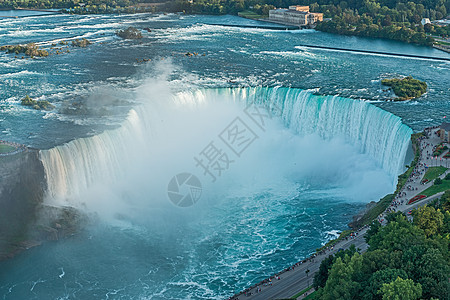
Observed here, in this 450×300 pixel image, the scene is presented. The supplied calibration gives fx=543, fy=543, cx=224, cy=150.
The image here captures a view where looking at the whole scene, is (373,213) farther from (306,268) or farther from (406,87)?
(406,87)

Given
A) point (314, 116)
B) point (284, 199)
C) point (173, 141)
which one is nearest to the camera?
point (284, 199)

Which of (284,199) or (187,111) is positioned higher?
(187,111)

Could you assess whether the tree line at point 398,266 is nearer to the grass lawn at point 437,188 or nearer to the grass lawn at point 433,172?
the grass lawn at point 437,188

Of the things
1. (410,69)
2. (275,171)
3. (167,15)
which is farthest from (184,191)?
(167,15)

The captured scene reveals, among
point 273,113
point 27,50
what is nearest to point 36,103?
point 27,50

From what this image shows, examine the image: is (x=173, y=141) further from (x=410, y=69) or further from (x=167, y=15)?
(x=167, y=15)

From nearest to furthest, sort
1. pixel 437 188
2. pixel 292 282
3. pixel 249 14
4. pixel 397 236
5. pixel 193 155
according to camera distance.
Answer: pixel 397 236 → pixel 292 282 → pixel 437 188 → pixel 193 155 → pixel 249 14
